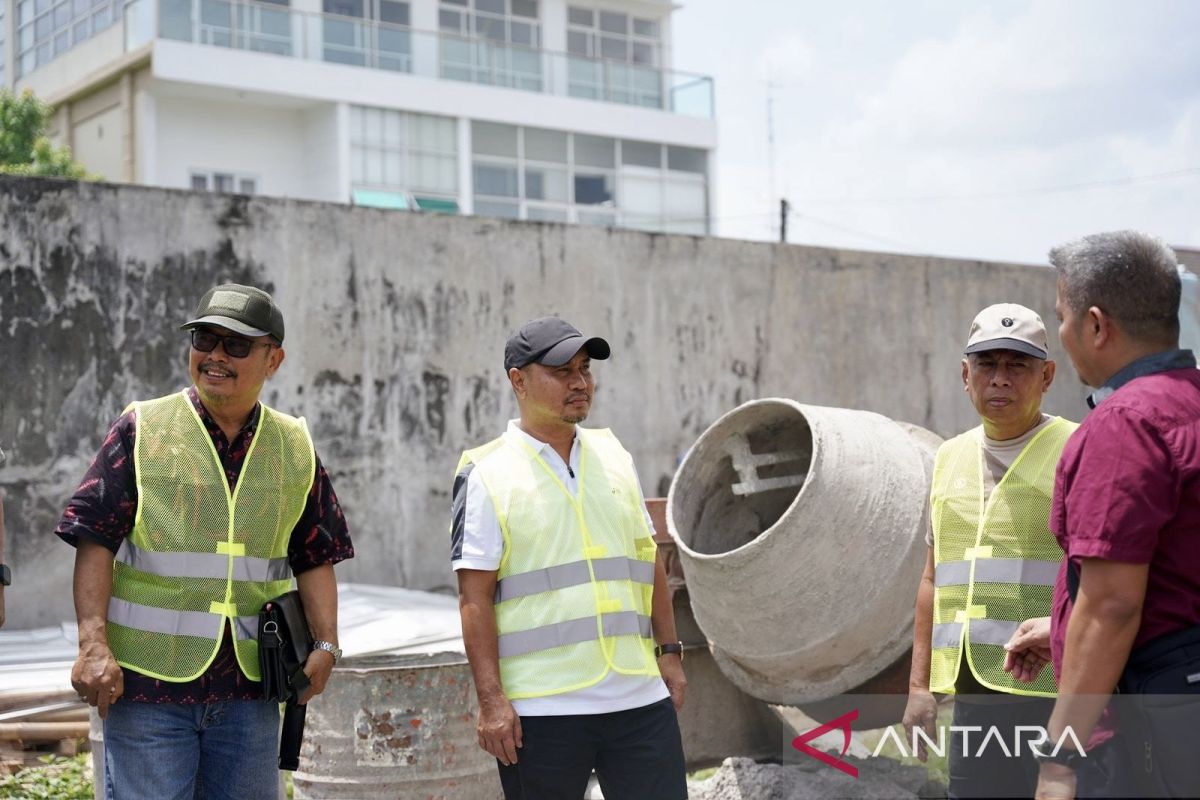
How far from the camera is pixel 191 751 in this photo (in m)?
3.40

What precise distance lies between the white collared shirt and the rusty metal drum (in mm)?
1340

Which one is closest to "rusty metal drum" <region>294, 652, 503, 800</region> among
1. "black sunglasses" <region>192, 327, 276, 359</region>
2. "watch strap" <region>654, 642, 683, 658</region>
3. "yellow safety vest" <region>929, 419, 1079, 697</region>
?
"watch strap" <region>654, 642, 683, 658</region>

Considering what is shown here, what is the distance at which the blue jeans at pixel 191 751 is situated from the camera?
332 centimetres

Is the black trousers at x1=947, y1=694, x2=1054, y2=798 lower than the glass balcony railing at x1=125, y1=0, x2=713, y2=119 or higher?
lower

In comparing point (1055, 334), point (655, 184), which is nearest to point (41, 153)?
point (655, 184)

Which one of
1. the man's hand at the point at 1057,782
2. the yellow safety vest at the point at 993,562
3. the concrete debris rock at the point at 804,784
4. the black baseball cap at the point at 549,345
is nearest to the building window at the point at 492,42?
the concrete debris rock at the point at 804,784

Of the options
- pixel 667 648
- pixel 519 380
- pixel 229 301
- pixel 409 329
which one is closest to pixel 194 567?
pixel 229 301

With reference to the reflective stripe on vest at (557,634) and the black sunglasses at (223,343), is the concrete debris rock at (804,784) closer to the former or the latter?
the reflective stripe on vest at (557,634)

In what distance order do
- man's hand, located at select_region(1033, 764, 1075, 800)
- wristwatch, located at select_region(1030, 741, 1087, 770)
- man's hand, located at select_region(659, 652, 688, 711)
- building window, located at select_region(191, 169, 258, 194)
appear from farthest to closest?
building window, located at select_region(191, 169, 258, 194) → man's hand, located at select_region(659, 652, 688, 711) → man's hand, located at select_region(1033, 764, 1075, 800) → wristwatch, located at select_region(1030, 741, 1087, 770)

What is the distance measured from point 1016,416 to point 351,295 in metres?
6.10

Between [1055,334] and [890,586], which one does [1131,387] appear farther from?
[1055,334]

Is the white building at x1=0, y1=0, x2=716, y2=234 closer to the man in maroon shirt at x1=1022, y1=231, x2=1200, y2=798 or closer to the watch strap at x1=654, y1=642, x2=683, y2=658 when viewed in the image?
the watch strap at x1=654, y1=642, x2=683, y2=658

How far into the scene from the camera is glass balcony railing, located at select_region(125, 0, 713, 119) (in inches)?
959

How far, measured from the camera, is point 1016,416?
3908 millimetres
